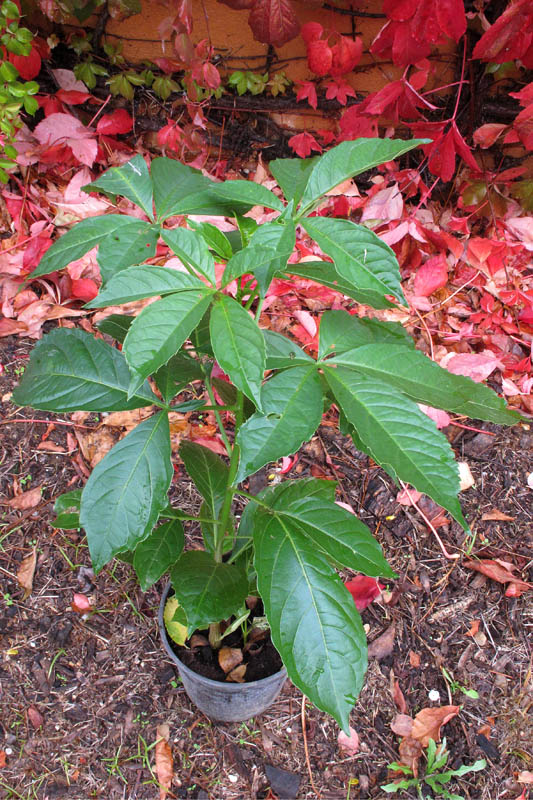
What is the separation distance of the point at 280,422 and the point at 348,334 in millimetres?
195

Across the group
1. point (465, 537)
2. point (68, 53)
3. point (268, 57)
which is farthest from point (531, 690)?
point (68, 53)

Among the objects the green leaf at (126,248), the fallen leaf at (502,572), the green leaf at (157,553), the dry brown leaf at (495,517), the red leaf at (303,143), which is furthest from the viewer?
the red leaf at (303,143)

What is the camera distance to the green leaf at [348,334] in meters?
0.82

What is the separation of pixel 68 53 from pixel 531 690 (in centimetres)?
263

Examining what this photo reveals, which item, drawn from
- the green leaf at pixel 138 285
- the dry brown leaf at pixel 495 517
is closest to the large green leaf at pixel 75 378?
the green leaf at pixel 138 285

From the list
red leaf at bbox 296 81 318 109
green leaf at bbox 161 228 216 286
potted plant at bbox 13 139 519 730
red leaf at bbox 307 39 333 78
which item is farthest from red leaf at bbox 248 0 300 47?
green leaf at bbox 161 228 216 286

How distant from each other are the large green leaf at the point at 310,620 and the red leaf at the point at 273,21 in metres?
1.66

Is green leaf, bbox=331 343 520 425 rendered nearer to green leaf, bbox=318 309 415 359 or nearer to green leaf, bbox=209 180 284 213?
green leaf, bbox=318 309 415 359

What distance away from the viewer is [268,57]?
2248 mm

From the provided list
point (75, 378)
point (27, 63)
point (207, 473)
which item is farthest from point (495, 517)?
point (27, 63)

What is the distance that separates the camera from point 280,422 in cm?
71

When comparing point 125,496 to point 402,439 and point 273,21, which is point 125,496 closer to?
point 402,439

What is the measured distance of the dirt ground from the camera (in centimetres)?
132

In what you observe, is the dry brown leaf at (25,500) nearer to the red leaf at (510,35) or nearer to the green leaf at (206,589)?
the green leaf at (206,589)
